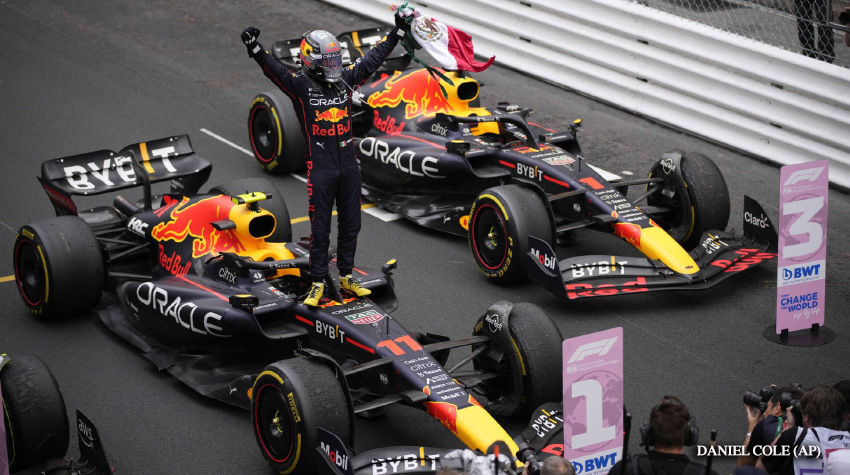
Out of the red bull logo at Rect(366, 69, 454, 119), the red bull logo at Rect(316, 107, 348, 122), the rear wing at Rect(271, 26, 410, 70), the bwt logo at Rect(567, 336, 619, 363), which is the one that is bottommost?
the bwt logo at Rect(567, 336, 619, 363)

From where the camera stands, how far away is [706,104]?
43.4 feet

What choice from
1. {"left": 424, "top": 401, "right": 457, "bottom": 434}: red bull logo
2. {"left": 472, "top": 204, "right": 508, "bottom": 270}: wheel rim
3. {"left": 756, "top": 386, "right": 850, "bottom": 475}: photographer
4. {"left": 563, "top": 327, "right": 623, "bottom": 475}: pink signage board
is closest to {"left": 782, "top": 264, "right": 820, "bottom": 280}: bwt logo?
{"left": 472, "top": 204, "right": 508, "bottom": 270}: wheel rim

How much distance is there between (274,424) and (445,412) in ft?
3.77

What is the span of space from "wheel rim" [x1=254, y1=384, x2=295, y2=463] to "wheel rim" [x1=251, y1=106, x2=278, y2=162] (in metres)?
5.47

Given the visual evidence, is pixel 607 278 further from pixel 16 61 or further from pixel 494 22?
pixel 16 61

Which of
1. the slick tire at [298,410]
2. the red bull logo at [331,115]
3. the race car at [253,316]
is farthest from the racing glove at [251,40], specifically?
the slick tire at [298,410]

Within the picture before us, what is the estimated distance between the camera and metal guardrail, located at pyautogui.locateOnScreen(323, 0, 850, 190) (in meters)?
12.1

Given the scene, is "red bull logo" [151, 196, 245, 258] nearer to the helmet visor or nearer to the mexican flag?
the helmet visor

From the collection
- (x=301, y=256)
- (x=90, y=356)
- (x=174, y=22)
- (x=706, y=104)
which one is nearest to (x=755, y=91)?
(x=706, y=104)

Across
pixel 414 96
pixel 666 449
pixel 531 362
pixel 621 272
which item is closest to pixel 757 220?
pixel 621 272

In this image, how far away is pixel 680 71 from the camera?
1335cm

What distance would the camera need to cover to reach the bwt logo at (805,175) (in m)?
8.55

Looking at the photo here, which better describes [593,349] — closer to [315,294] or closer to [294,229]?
[315,294]

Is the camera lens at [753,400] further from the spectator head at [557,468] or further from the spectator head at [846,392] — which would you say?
the spectator head at [557,468]
